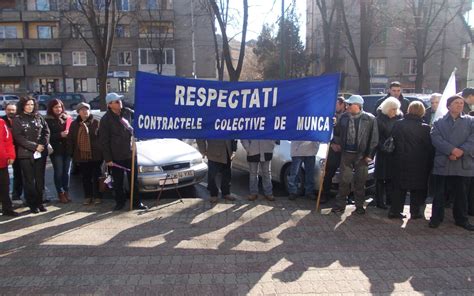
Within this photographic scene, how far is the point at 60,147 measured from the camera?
7.14 m

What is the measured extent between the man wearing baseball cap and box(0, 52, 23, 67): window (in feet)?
188

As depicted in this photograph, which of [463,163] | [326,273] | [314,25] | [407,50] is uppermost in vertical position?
[314,25]

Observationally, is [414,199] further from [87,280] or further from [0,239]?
[0,239]

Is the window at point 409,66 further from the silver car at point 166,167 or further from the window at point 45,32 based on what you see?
the silver car at point 166,167

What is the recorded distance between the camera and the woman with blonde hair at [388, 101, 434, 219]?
5.93 m

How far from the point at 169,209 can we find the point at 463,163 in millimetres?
4290

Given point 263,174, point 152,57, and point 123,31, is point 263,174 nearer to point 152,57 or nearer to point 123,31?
point 152,57

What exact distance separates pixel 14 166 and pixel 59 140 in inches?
35.1

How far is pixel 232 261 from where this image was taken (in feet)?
15.6

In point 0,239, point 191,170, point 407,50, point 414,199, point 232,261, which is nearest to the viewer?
point 232,261

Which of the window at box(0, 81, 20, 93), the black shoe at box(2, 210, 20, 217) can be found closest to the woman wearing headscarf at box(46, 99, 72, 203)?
the black shoe at box(2, 210, 20, 217)

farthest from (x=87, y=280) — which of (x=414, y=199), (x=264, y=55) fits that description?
(x=264, y=55)

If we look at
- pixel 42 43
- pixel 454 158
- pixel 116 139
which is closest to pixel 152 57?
pixel 42 43

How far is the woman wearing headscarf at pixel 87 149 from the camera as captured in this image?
6949 millimetres
